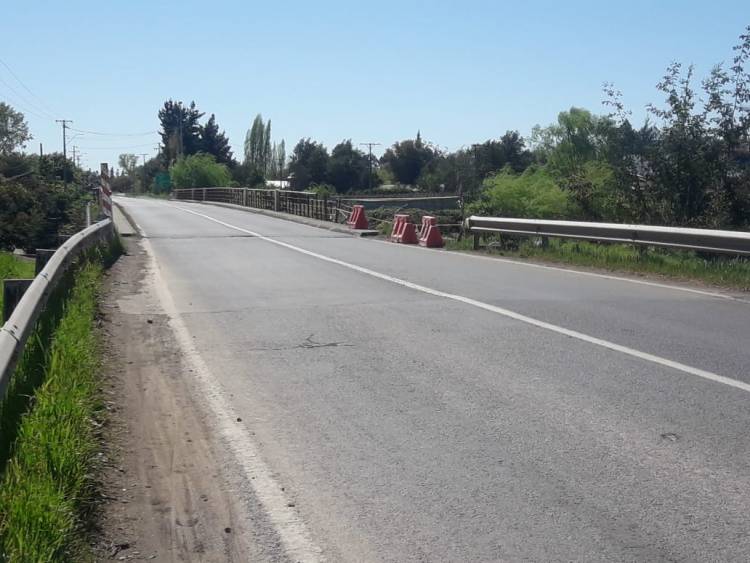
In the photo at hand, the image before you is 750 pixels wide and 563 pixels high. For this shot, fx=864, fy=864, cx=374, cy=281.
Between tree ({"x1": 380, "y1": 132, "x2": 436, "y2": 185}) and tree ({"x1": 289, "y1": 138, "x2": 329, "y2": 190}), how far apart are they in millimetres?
19489

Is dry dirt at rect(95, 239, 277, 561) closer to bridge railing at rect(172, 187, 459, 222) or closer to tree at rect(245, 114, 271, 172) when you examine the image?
bridge railing at rect(172, 187, 459, 222)

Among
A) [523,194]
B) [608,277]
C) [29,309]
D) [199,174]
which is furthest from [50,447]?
[199,174]

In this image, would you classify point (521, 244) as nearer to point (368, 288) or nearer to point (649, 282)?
point (649, 282)

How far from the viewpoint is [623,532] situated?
433 centimetres

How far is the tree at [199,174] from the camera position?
98.1 meters

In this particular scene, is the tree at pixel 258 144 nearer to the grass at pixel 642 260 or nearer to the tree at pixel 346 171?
the tree at pixel 346 171

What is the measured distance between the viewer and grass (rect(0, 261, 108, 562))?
4.00 metres

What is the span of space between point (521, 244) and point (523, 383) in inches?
532

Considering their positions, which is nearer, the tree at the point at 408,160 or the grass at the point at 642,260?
the grass at the point at 642,260

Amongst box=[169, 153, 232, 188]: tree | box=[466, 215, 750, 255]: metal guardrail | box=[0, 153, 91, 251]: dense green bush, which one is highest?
box=[169, 153, 232, 188]: tree

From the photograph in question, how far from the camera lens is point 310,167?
108 metres

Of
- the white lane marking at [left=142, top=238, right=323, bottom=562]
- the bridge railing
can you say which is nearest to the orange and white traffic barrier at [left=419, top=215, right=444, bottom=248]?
the bridge railing

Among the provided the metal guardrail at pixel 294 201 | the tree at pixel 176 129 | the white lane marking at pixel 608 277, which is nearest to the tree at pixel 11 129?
the tree at pixel 176 129

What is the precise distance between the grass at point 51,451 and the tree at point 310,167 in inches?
3875
